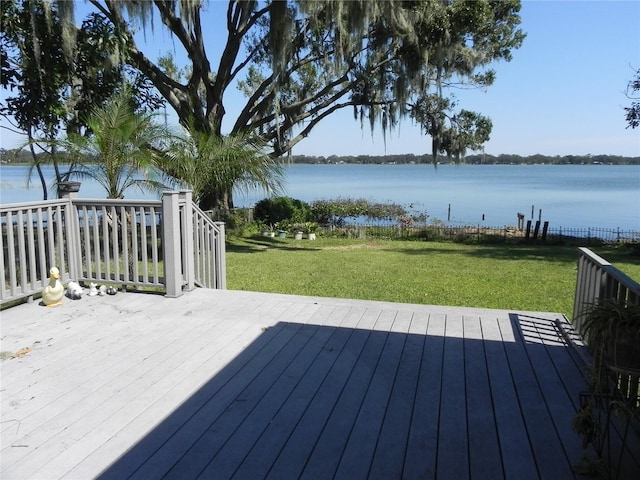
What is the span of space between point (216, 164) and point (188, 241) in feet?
13.3

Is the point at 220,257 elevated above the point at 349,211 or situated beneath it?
elevated above

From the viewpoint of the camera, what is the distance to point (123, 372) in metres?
2.97

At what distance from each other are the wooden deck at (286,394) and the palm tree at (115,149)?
2600mm

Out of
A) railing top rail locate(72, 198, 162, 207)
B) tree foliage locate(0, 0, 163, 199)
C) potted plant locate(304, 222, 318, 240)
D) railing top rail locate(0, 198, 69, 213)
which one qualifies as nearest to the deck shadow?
railing top rail locate(72, 198, 162, 207)

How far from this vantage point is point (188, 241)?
475cm

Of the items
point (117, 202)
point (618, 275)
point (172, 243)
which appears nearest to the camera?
point (618, 275)

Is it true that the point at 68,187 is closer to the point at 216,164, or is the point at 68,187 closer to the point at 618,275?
the point at 216,164

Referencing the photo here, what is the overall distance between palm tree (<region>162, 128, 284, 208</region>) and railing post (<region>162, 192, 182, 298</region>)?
12.8ft

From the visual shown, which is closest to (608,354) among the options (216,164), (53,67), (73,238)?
(73,238)

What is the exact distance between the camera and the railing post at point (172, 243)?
15.0ft

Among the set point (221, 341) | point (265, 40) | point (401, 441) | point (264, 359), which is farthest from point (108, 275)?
point (265, 40)

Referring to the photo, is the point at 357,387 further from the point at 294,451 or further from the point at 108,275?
the point at 108,275

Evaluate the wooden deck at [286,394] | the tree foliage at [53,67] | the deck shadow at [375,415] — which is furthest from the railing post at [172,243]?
the tree foliage at [53,67]

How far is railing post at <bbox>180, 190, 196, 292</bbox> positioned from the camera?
471 cm
